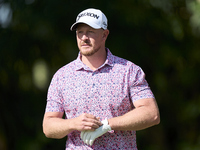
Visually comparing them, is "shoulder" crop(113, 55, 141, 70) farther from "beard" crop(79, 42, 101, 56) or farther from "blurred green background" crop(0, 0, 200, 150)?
"blurred green background" crop(0, 0, 200, 150)

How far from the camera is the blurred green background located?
8.05m

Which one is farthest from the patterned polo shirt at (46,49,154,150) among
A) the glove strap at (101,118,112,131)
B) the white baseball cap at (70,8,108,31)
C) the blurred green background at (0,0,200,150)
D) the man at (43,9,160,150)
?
the blurred green background at (0,0,200,150)

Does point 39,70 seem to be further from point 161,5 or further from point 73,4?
point 161,5

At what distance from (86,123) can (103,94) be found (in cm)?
27

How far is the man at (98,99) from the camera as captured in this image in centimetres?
305

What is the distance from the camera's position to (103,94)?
10.3ft

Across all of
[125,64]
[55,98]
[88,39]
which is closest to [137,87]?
[125,64]

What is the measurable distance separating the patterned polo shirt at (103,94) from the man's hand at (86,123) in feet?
0.46

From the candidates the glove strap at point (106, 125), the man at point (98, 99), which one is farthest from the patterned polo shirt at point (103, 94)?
the glove strap at point (106, 125)

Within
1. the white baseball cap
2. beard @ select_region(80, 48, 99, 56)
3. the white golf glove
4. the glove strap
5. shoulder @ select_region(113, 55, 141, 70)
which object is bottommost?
the white golf glove

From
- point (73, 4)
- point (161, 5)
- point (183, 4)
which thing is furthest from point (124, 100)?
point (183, 4)

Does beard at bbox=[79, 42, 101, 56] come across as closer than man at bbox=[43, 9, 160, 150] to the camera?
No

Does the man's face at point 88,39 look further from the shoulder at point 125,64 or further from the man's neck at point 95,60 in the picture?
the shoulder at point 125,64

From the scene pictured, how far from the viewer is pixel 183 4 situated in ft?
29.6
